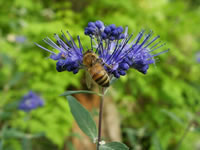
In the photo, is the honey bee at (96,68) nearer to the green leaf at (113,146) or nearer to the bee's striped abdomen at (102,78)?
the bee's striped abdomen at (102,78)

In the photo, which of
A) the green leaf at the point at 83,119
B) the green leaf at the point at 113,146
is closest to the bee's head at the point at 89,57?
Result: the green leaf at the point at 83,119

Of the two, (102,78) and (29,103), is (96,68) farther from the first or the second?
(29,103)

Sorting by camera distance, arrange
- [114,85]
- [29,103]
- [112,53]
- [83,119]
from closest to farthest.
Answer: [112,53], [83,119], [29,103], [114,85]

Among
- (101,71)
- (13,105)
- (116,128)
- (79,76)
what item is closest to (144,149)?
(116,128)

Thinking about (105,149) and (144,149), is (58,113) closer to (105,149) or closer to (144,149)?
(144,149)

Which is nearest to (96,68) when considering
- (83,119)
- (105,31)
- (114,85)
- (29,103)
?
(105,31)

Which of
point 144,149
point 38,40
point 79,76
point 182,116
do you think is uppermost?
point 38,40
